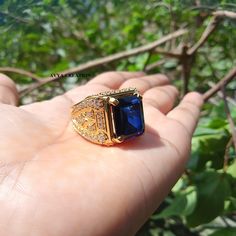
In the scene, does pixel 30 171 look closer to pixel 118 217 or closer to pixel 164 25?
pixel 118 217

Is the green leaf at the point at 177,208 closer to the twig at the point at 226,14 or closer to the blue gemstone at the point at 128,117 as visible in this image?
the blue gemstone at the point at 128,117

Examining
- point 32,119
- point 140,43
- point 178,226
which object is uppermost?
point 32,119

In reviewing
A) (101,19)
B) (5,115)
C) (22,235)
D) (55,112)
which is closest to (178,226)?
(55,112)

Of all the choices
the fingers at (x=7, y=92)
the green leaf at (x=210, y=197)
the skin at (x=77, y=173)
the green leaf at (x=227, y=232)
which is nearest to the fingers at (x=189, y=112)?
the skin at (x=77, y=173)

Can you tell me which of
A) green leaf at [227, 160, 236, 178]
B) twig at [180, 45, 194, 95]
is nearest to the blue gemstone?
green leaf at [227, 160, 236, 178]

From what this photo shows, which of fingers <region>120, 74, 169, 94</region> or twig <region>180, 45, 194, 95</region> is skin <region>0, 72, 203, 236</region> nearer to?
fingers <region>120, 74, 169, 94</region>
